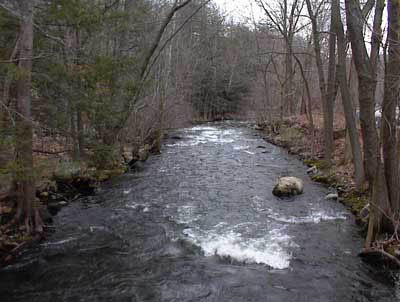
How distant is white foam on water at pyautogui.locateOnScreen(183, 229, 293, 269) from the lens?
7.03 m

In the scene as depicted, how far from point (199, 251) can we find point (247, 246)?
98 cm

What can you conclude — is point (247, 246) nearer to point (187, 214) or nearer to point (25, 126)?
point (187, 214)

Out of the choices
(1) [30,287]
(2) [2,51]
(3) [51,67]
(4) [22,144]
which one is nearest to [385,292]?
(1) [30,287]

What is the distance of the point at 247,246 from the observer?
7531 millimetres

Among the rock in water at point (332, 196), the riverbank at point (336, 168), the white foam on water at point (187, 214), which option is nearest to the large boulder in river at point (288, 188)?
the rock in water at point (332, 196)

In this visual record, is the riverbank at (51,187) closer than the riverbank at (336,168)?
No

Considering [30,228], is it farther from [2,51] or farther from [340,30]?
[340,30]

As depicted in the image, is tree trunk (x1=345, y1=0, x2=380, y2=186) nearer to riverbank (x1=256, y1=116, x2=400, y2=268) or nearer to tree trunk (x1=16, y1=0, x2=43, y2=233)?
riverbank (x1=256, y1=116, x2=400, y2=268)

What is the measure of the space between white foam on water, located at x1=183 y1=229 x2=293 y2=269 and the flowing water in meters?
0.02

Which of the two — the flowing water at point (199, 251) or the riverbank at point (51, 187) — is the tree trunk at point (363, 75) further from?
the riverbank at point (51, 187)

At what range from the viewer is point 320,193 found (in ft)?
37.9

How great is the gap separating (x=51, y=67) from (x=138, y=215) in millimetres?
4186

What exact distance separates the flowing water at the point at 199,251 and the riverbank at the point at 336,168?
13.5 inches

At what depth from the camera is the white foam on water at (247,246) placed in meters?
7.03
